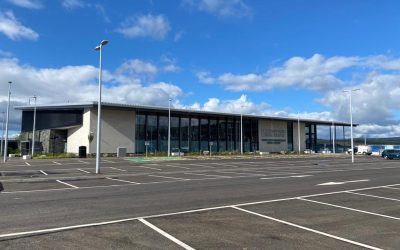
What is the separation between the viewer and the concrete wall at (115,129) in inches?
2299

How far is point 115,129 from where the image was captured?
6062 cm

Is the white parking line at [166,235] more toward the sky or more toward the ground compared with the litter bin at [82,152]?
more toward the ground

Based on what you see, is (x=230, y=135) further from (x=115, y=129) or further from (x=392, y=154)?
(x=392, y=154)

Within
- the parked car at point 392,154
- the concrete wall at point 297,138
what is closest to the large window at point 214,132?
the concrete wall at point 297,138

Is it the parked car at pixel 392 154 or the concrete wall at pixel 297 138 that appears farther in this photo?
the concrete wall at pixel 297 138

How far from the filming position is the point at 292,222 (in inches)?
355

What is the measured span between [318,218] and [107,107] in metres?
52.6

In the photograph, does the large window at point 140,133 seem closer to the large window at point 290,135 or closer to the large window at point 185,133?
the large window at point 185,133

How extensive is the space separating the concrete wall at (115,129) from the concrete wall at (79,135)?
0.93m

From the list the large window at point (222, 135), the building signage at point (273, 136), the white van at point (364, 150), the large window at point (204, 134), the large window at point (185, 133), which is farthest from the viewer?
the white van at point (364, 150)

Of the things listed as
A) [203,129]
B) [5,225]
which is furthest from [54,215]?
[203,129]

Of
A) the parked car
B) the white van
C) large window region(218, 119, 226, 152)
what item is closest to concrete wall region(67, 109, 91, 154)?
large window region(218, 119, 226, 152)

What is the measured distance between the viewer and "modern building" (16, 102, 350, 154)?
196ft

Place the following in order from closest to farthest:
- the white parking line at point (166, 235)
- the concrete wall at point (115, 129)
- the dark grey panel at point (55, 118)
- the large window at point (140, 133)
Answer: the white parking line at point (166, 235) → the concrete wall at point (115, 129) → the dark grey panel at point (55, 118) → the large window at point (140, 133)
